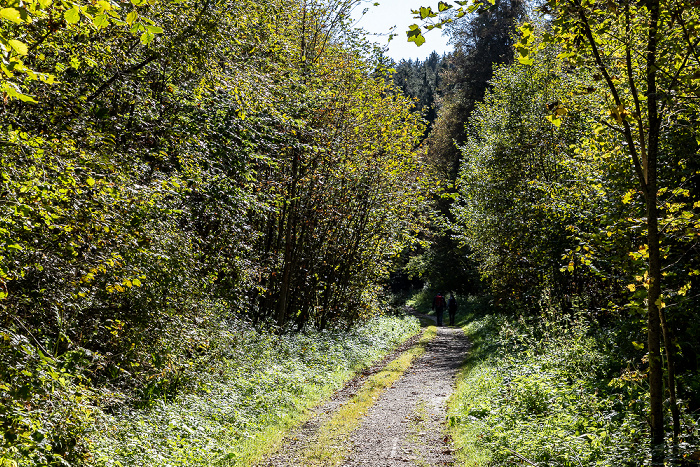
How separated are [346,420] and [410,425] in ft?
→ 3.99

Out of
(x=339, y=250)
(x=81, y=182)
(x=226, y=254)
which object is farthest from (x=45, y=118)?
(x=339, y=250)

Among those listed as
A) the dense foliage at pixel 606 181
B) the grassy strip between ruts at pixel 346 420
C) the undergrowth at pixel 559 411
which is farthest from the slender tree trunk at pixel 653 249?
the grassy strip between ruts at pixel 346 420

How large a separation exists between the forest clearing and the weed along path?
0.08 meters

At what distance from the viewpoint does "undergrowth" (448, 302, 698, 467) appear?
5996mm

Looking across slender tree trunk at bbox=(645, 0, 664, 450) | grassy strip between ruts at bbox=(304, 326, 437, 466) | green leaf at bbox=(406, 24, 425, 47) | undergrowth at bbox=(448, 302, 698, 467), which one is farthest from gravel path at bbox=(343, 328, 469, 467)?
green leaf at bbox=(406, 24, 425, 47)

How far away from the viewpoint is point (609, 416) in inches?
268

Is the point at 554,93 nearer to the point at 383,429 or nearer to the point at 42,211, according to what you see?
the point at 383,429

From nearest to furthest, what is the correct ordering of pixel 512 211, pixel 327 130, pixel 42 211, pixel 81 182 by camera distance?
pixel 42 211
pixel 81 182
pixel 327 130
pixel 512 211

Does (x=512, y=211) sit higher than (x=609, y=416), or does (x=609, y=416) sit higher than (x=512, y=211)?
(x=512, y=211)

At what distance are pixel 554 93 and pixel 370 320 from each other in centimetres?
1288

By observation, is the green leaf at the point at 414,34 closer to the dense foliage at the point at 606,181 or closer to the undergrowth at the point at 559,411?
the dense foliage at the point at 606,181

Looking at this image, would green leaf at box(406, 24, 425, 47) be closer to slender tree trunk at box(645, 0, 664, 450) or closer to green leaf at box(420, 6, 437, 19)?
green leaf at box(420, 6, 437, 19)

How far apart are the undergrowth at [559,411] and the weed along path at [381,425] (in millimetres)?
497

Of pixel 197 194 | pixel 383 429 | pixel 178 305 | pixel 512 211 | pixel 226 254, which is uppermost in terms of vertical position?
pixel 512 211
